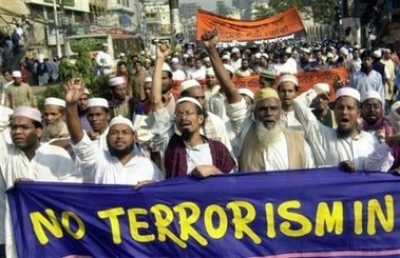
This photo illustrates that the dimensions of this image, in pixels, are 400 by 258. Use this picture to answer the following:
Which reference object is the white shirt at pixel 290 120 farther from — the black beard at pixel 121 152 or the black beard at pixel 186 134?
the black beard at pixel 121 152

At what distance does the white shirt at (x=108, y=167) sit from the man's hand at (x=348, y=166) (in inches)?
50.2

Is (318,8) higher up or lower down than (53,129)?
higher up

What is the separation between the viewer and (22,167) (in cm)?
515

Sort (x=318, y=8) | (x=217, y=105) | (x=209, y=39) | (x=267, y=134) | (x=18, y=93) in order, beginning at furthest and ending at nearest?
1. (x=318, y=8)
2. (x=18, y=93)
3. (x=217, y=105)
4. (x=209, y=39)
5. (x=267, y=134)

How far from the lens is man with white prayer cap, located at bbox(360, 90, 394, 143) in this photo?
19.2 feet

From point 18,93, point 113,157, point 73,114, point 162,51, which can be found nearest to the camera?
point 73,114

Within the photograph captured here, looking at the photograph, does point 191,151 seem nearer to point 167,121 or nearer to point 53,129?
point 167,121

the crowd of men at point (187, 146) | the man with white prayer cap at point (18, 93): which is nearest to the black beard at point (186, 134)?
the crowd of men at point (187, 146)

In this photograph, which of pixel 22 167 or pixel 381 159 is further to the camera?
pixel 22 167

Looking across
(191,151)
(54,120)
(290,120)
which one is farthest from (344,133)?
(54,120)

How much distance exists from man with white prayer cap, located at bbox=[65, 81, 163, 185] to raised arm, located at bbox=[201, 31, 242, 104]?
1.11 metres

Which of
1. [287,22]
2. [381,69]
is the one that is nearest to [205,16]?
[287,22]

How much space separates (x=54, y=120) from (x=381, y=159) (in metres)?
2.75

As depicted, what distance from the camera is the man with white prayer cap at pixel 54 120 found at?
6363 mm
